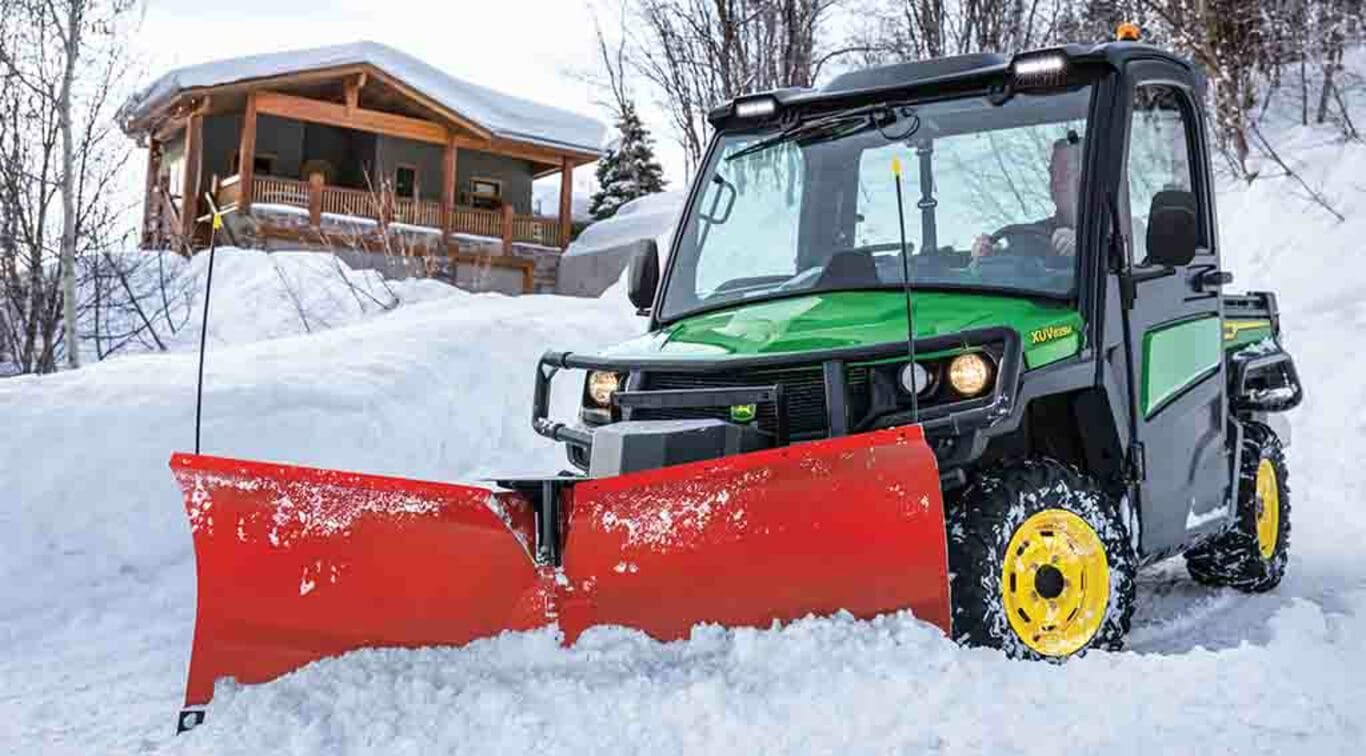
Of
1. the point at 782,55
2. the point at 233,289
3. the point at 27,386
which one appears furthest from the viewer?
the point at 233,289

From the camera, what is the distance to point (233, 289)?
19.0 metres

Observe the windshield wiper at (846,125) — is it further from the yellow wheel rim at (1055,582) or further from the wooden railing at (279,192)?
the wooden railing at (279,192)

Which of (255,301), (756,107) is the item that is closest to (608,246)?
(255,301)

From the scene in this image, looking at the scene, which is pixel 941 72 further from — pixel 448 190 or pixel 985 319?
pixel 448 190

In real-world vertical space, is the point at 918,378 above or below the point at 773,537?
above

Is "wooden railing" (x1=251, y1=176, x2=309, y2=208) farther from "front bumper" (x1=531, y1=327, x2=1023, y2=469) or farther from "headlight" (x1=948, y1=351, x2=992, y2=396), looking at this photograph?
"headlight" (x1=948, y1=351, x2=992, y2=396)

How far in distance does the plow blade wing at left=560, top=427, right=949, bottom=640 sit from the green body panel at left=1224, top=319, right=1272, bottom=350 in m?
2.79

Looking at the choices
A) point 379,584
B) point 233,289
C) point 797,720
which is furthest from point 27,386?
point 233,289

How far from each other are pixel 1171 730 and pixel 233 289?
17.7m

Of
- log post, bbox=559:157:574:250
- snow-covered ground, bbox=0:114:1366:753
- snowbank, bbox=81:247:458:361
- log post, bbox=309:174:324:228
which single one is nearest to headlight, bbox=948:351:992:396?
snow-covered ground, bbox=0:114:1366:753

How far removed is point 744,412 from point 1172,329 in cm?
181

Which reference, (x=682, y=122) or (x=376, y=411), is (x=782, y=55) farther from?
(x=376, y=411)

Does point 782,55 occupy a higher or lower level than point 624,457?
higher

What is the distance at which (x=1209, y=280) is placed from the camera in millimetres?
5230
